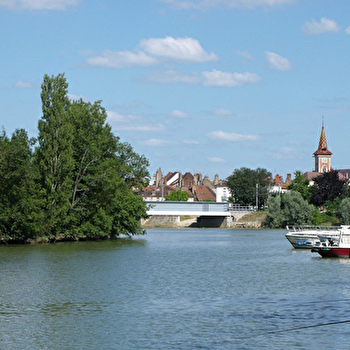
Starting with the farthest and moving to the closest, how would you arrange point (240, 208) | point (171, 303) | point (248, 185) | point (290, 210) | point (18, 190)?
point (248, 185), point (240, 208), point (290, 210), point (18, 190), point (171, 303)

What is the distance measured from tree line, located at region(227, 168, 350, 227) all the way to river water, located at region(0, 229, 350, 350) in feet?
265

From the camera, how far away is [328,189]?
149m

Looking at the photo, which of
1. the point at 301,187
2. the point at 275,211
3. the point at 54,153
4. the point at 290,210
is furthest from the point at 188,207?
the point at 54,153

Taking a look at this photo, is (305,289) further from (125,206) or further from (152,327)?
(125,206)

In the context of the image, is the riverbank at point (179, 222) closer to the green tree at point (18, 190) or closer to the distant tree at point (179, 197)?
the distant tree at point (179, 197)

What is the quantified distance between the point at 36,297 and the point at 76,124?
42736mm

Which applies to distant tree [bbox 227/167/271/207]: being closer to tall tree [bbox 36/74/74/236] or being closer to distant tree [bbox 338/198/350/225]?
distant tree [bbox 338/198/350/225]

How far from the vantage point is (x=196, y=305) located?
30.1m

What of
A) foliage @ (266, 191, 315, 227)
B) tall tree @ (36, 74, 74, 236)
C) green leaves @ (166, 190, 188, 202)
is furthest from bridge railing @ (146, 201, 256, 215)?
tall tree @ (36, 74, 74, 236)

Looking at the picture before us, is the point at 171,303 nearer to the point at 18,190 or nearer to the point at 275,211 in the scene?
the point at 18,190

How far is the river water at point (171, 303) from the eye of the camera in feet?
76.2

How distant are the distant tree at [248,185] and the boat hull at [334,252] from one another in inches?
4544

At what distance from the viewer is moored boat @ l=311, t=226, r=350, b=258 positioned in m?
54.6

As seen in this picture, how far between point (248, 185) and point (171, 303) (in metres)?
143
